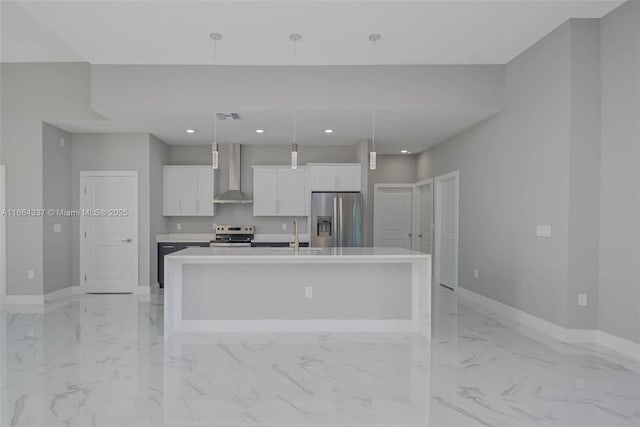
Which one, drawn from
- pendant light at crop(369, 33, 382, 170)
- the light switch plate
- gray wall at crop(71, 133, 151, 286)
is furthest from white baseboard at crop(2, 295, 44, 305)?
the light switch plate

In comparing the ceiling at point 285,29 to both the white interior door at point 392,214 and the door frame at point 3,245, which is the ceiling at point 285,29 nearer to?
the door frame at point 3,245

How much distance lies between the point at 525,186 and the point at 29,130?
6478mm

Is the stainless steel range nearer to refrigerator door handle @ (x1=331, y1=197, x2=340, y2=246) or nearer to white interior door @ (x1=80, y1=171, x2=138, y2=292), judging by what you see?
white interior door @ (x1=80, y1=171, x2=138, y2=292)

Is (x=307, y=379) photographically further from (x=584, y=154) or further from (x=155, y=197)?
(x=155, y=197)

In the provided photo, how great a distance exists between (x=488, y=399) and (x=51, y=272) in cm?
582

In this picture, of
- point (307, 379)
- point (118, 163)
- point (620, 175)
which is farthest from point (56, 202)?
point (620, 175)

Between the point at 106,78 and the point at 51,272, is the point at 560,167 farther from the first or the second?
the point at 51,272

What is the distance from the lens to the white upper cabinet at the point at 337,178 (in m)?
6.26

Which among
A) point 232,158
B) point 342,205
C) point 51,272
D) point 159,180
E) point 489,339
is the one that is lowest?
point 489,339

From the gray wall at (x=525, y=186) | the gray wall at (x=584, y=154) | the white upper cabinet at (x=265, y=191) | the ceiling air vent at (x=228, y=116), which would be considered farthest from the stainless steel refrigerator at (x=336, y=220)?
the gray wall at (x=584, y=154)

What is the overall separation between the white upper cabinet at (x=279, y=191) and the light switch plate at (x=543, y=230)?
3.65 metres

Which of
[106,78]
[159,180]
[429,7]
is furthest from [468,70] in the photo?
[159,180]

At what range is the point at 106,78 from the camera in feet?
15.1

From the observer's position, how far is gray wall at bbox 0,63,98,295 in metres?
5.03
